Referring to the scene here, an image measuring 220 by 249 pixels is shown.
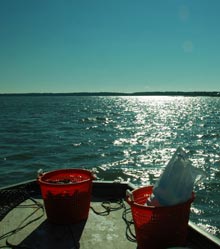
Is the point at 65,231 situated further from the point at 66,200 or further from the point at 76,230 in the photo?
the point at 66,200

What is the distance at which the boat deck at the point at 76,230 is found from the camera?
443cm

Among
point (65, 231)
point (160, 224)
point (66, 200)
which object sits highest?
point (160, 224)

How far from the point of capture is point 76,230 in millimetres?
4883

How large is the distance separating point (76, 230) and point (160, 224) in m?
1.46

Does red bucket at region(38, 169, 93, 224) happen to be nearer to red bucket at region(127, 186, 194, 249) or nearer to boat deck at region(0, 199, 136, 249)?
boat deck at region(0, 199, 136, 249)

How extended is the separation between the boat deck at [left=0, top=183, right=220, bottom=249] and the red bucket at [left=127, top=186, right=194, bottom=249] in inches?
14.7

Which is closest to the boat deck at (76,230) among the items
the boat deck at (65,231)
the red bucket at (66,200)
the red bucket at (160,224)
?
the boat deck at (65,231)

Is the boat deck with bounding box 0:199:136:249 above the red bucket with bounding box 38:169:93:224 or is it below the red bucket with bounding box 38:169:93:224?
below

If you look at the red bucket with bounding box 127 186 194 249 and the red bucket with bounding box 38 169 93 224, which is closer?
the red bucket with bounding box 127 186 194 249

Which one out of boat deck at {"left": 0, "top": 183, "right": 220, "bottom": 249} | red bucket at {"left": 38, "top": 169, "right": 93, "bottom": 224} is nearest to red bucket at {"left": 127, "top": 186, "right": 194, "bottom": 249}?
boat deck at {"left": 0, "top": 183, "right": 220, "bottom": 249}

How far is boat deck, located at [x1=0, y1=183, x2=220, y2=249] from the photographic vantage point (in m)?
4.43

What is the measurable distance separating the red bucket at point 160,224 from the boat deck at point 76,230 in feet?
1.22

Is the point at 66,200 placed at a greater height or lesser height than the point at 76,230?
greater

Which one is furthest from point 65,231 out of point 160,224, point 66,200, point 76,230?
point 160,224
